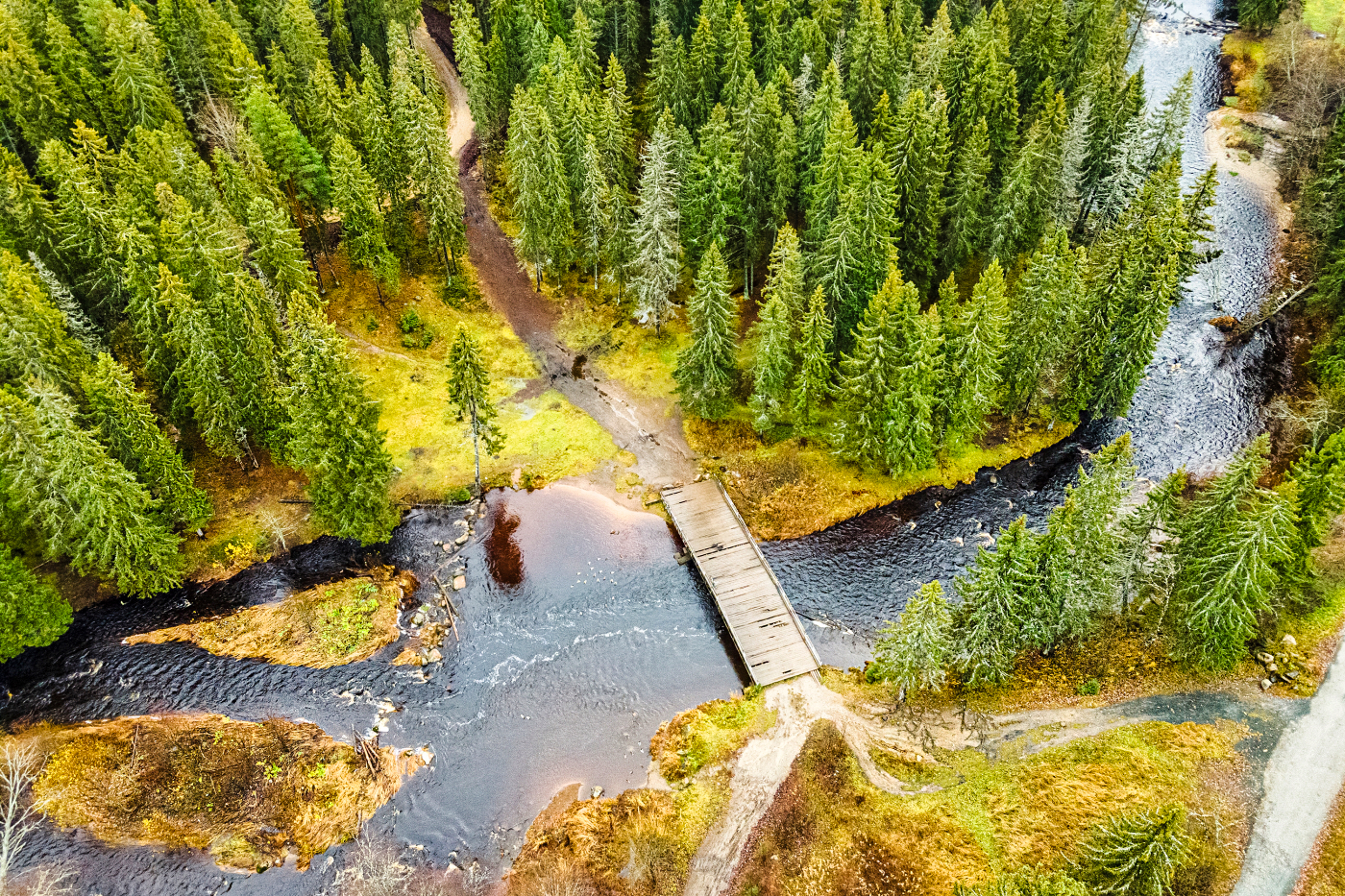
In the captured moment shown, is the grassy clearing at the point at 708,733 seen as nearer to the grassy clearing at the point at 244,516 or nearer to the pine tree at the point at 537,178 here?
the grassy clearing at the point at 244,516

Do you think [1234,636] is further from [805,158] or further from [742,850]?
[805,158]

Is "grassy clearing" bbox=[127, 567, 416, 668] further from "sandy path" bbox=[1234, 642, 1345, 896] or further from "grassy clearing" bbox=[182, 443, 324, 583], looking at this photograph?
"sandy path" bbox=[1234, 642, 1345, 896]

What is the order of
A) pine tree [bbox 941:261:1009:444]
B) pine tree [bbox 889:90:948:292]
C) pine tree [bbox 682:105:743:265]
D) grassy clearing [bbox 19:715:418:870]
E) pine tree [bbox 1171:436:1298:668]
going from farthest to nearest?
pine tree [bbox 682:105:743:265]
pine tree [bbox 889:90:948:292]
pine tree [bbox 941:261:1009:444]
grassy clearing [bbox 19:715:418:870]
pine tree [bbox 1171:436:1298:668]

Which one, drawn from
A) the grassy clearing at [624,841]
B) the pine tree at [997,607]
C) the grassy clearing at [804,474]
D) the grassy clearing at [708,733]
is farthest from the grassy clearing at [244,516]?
the pine tree at [997,607]

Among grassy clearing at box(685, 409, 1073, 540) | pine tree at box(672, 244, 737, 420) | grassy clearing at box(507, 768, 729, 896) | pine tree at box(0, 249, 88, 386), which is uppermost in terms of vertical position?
pine tree at box(0, 249, 88, 386)

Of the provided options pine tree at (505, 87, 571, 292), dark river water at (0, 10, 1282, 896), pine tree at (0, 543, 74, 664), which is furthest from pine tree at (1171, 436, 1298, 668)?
pine tree at (0, 543, 74, 664)

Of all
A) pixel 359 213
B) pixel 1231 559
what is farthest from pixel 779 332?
pixel 359 213

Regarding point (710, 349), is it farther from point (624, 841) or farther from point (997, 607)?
point (624, 841)
